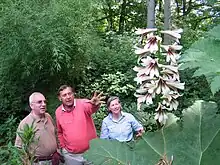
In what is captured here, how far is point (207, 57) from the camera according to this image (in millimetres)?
1253

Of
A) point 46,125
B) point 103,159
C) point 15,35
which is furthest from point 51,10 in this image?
point 103,159

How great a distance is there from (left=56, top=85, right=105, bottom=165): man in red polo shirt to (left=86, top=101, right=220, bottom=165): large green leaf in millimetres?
2256

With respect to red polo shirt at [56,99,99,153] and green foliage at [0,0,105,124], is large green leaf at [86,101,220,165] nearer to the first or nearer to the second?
red polo shirt at [56,99,99,153]

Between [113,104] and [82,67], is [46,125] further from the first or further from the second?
[82,67]

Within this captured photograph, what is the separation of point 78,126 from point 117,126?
1.15ft

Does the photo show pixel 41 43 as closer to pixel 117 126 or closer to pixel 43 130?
pixel 43 130

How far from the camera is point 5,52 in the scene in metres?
7.62

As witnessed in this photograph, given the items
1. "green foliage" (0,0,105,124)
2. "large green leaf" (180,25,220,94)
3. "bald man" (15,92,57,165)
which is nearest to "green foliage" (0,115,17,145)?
"green foliage" (0,0,105,124)

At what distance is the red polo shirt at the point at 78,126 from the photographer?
3854mm

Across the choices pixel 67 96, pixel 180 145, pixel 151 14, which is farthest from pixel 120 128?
pixel 151 14

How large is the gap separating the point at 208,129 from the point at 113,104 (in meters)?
2.39

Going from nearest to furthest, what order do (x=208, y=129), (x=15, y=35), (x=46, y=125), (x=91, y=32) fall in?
(x=208, y=129) → (x=46, y=125) → (x=15, y=35) → (x=91, y=32)

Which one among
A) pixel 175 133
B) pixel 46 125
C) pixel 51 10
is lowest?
pixel 46 125

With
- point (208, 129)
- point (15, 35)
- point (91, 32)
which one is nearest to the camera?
point (208, 129)
